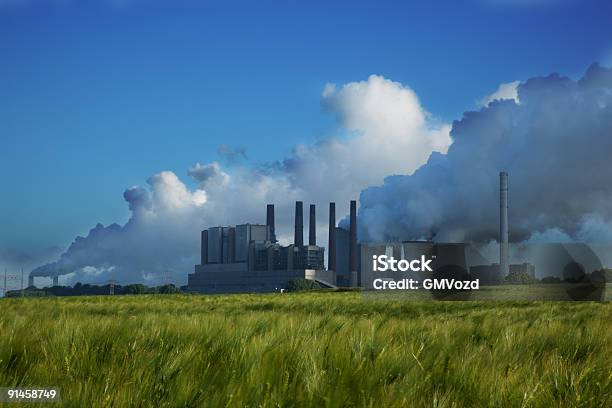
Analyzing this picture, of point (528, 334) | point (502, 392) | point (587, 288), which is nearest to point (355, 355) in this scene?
point (502, 392)

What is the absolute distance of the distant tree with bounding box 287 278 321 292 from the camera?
141750 mm

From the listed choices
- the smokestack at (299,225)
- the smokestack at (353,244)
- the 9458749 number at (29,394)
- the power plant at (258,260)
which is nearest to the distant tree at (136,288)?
the power plant at (258,260)

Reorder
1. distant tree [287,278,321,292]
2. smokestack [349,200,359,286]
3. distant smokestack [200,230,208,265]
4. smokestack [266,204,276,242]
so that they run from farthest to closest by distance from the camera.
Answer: distant smokestack [200,230,208,265] < smokestack [266,204,276,242] < distant tree [287,278,321,292] < smokestack [349,200,359,286]

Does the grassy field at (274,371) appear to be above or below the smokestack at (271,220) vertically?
below

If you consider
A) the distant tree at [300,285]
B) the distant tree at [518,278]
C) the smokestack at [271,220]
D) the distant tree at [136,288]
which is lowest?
the distant tree at [136,288]

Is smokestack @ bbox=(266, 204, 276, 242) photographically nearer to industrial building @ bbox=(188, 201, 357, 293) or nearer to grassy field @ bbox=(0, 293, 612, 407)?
industrial building @ bbox=(188, 201, 357, 293)

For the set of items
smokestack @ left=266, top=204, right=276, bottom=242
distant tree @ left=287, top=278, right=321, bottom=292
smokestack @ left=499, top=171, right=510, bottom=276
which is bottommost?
distant tree @ left=287, top=278, right=321, bottom=292

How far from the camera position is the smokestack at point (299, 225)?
495 ft

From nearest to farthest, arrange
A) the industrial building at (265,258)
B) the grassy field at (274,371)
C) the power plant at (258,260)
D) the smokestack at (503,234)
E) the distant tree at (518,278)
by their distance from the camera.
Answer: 1. the grassy field at (274,371)
2. the distant tree at (518,278)
3. the smokestack at (503,234)
4. the industrial building at (265,258)
5. the power plant at (258,260)

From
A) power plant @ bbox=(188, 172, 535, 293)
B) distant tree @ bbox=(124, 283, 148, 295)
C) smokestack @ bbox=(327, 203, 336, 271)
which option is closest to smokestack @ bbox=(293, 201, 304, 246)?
power plant @ bbox=(188, 172, 535, 293)

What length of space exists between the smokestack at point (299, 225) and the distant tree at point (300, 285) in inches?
391

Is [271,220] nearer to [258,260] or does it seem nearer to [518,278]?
[258,260]

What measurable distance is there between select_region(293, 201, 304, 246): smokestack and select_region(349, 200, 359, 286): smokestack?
12969mm

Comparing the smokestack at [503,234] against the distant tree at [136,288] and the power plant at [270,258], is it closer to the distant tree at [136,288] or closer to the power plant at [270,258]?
the power plant at [270,258]
